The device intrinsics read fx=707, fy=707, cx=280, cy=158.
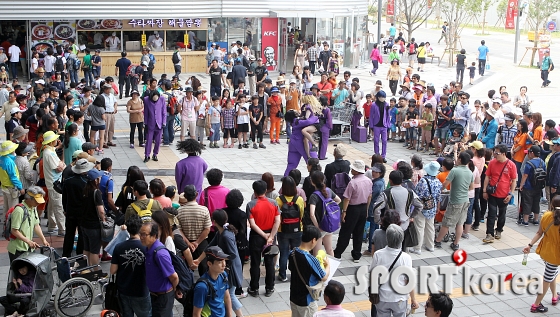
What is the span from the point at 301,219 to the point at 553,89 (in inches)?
848

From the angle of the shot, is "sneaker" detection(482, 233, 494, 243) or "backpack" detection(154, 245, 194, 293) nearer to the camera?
"backpack" detection(154, 245, 194, 293)

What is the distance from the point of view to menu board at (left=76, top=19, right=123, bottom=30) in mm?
26752

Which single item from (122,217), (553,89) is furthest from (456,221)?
(553,89)

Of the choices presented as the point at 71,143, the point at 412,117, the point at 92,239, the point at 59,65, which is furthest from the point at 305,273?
the point at 59,65

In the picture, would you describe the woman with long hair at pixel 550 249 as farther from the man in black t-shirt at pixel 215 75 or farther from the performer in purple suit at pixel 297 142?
the man in black t-shirt at pixel 215 75

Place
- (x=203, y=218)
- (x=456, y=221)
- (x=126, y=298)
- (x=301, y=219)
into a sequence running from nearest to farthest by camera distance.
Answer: (x=126, y=298), (x=203, y=218), (x=301, y=219), (x=456, y=221)

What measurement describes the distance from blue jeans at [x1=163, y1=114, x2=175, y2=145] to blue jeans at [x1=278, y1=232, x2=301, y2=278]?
310 inches

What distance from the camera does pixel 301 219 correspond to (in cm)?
912

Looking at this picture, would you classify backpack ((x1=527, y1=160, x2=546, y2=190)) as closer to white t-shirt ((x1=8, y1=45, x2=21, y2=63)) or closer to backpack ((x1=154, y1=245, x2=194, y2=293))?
backpack ((x1=154, y1=245, x2=194, y2=293))

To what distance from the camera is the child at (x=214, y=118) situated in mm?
16266

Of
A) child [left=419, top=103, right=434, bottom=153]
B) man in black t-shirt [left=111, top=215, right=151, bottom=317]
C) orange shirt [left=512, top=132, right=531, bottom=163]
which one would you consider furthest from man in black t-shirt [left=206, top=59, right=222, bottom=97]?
man in black t-shirt [left=111, top=215, right=151, bottom=317]

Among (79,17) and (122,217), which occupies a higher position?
(79,17)

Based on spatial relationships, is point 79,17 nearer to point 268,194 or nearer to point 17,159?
point 17,159

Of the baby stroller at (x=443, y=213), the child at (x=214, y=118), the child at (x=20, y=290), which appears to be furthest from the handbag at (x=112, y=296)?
the child at (x=214, y=118)
